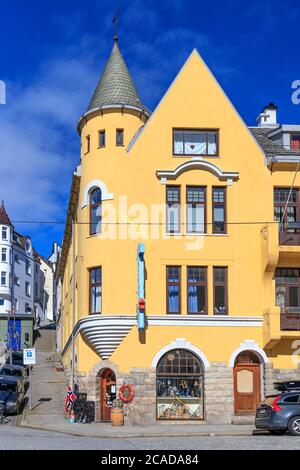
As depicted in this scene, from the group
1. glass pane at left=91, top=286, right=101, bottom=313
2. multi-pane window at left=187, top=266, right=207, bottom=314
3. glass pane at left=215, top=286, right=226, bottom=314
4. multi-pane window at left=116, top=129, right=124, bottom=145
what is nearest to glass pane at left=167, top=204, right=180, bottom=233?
multi-pane window at left=187, top=266, right=207, bottom=314

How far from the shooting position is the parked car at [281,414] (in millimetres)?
24391

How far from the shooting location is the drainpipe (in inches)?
1203

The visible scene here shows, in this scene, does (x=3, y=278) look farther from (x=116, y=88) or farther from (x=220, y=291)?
(x=220, y=291)

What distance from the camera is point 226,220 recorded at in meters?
32.5

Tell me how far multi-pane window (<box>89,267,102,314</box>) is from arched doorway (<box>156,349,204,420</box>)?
11.9ft

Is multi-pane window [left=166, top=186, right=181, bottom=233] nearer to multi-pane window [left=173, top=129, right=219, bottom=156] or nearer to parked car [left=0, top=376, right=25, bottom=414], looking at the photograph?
multi-pane window [left=173, top=129, right=219, bottom=156]

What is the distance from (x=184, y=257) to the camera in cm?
3191

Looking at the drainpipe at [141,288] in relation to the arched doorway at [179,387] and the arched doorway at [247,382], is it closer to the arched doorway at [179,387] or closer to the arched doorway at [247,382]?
the arched doorway at [179,387]

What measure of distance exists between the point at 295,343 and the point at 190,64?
13.2m

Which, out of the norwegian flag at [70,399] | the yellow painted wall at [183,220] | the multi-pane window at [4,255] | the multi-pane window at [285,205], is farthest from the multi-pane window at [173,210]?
the multi-pane window at [4,255]

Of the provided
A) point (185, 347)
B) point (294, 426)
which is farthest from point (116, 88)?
point (294, 426)

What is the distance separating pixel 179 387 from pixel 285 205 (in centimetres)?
925

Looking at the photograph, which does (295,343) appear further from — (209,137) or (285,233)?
(209,137)
